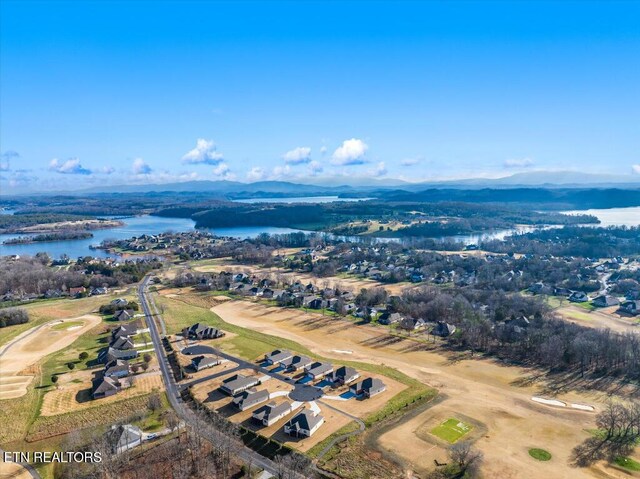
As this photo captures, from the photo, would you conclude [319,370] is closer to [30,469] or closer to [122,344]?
[122,344]

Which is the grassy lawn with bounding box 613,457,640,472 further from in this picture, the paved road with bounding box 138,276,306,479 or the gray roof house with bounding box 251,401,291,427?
the gray roof house with bounding box 251,401,291,427

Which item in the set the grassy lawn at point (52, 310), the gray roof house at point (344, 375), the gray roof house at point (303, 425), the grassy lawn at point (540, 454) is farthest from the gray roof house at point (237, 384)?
the grassy lawn at point (52, 310)

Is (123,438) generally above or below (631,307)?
above

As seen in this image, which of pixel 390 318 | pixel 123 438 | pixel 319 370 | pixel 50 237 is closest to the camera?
pixel 123 438

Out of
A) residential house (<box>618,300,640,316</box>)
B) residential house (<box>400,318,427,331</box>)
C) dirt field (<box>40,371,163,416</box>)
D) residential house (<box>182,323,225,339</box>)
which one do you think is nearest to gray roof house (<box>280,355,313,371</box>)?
dirt field (<box>40,371,163,416</box>)

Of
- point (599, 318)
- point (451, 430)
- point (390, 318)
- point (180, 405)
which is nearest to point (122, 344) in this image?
point (180, 405)
